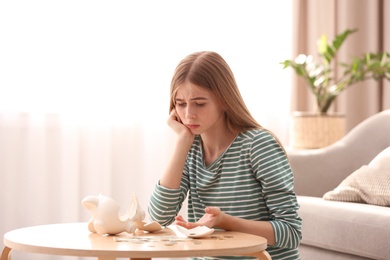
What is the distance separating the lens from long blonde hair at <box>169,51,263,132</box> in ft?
5.78

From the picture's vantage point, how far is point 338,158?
3.09 metres

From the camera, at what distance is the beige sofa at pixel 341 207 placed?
2.38m

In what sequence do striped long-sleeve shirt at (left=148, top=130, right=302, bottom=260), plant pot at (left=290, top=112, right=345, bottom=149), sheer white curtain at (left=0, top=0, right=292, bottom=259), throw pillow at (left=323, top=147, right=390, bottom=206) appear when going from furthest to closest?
plant pot at (left=290, top=112, right=345, bottom=149)
sheer white curtain at (left=0, top=0, right=292, bottom=259)
throw pillow at (left=323, top=147, right=390, bottom=206)
striped long-sleeve shirt at (left=148, top=130, right=302, bottom=260)

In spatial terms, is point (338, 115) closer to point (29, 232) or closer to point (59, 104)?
point (59, 104)

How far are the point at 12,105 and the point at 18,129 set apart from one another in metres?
0.11

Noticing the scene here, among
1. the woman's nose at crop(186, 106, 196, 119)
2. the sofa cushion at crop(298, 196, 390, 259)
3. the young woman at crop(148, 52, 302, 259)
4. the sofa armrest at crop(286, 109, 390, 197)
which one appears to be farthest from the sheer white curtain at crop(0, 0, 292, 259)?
the woman's nose at crop(186, 106, 196, 119)

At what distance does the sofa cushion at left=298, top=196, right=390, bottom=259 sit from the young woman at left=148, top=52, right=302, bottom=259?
67 cm

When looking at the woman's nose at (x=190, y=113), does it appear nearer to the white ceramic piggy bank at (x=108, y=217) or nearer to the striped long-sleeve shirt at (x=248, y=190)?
the striped long-sleeve shirt at (x=248, y=190)

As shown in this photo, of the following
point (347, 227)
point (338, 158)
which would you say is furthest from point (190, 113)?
point (338, 158)

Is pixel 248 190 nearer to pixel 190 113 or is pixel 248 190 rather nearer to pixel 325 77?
pixel 190 113

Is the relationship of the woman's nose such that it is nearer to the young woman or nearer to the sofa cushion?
the young woman

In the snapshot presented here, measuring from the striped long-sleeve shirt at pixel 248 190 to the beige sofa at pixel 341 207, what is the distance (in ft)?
2.25

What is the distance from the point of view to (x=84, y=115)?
3430 mm

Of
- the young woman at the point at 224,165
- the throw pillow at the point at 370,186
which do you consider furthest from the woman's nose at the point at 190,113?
the throw pillow at the point at 370,186
